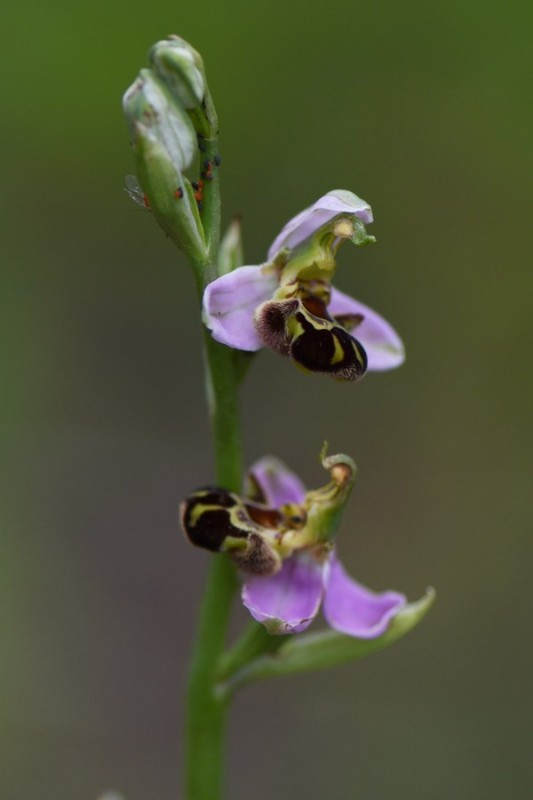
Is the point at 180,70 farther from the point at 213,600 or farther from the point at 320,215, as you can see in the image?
the point at 213,600

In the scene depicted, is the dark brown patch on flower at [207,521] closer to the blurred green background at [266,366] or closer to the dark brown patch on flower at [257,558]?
the dark brown patch on flower at [257,558]

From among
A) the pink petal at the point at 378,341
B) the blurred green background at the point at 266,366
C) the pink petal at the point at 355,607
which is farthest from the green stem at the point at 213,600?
the blurred green background at the point at 266,366

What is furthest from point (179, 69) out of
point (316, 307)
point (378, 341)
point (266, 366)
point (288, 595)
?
point (266, 366)

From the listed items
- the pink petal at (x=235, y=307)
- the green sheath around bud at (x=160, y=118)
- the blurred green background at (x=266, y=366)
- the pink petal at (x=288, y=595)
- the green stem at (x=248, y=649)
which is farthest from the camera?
the blurred green background at (x=266, y=366)

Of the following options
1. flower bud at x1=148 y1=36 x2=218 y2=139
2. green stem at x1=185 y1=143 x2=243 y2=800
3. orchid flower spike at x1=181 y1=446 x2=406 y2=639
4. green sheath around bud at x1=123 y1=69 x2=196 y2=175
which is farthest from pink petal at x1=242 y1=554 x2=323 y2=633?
flower bud at x1=148 y1=36 x2=218 y2=139

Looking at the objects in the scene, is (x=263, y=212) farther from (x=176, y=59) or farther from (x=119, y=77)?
(x=176, y=59)

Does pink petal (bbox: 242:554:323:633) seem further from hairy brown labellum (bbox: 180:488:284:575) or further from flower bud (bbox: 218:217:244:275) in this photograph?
flower bud (bbox: 218:217:244:275)

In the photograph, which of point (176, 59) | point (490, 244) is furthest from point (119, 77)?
point (176, 59)
